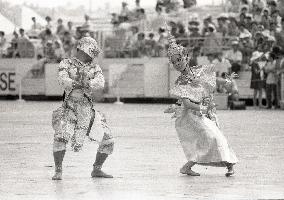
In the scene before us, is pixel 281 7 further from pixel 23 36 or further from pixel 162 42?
pixel 23 36

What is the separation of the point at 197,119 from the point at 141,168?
1186 millimetres

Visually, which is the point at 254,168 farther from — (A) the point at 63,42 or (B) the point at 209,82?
(A) the point at 63,42

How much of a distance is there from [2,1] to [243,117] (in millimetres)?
19415

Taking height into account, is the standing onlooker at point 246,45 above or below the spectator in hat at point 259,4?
below

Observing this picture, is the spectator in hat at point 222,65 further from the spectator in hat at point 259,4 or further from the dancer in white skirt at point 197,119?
the dancer in white skirt at point 197,119

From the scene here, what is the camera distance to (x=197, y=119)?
1145 cm

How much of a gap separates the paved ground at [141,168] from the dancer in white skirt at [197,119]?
0.24 meters

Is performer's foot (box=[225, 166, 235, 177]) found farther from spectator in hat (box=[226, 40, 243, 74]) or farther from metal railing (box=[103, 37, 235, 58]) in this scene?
spectator in hat (box=[226, 40, 243, 74])

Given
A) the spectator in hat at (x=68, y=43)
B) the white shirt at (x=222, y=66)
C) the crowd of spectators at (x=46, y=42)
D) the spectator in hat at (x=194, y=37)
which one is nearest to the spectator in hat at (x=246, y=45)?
the white shirt at (x=222, y=66)

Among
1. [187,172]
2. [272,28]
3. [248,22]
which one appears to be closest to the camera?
[187,172]

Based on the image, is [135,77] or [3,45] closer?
[135,77]

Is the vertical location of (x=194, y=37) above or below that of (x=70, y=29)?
below

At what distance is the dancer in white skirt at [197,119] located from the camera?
11258 millimetres

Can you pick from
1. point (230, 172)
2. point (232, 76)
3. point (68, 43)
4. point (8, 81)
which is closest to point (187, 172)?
point (230, 172)
